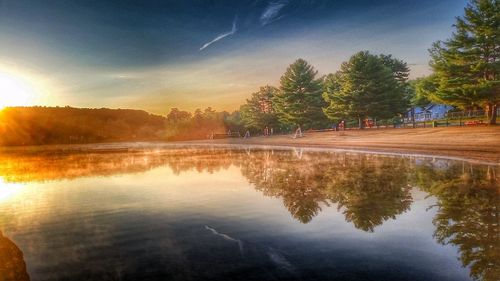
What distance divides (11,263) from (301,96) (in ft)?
196

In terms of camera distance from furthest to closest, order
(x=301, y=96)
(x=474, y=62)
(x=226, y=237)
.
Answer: (x=301, y=96) → (x=474, y=62) → (x=226, y=237)

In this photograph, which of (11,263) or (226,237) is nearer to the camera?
(11,263)

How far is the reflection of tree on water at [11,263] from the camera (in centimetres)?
481

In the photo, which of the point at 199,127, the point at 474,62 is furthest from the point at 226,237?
the point at 199,127

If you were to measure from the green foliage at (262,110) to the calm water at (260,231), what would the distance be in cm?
6010

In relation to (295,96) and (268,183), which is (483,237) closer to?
(268,183)

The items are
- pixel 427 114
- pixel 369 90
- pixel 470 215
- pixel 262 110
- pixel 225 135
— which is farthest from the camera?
pixel 225 135

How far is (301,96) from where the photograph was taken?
6272 cm

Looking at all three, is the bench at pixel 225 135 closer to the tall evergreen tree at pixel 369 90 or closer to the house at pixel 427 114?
the tall evergreen tree at pixel 369 90

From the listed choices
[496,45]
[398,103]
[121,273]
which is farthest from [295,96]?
[121,273]

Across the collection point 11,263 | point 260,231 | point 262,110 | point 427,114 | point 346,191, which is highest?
point 262,110

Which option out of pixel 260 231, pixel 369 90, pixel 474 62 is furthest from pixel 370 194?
pixel 369 90

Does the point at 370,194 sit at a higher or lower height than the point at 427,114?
lower

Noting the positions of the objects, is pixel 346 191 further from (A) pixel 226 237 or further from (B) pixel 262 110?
(B) pixel 262 110
